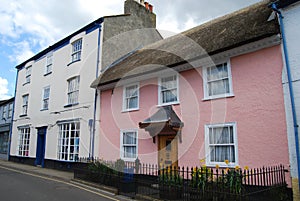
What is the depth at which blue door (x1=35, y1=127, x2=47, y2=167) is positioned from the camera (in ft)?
65.7

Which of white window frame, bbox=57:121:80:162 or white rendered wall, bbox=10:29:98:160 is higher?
white rendered wall, bbox=10:29:98:160

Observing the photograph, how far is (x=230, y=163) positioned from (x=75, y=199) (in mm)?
5595

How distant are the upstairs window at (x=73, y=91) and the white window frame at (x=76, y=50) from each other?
150 cm

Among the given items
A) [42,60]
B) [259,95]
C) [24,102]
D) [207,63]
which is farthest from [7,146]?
[259,95]

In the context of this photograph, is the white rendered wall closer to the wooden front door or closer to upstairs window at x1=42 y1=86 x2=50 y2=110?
upstairs window at x1=42 y1=86 x2=50 y2=110

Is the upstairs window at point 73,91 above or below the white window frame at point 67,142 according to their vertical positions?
above

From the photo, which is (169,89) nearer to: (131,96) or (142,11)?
(131,96)

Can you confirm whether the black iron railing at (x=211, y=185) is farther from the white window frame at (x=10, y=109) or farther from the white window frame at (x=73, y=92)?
the white window frame at (x=10, y=109)

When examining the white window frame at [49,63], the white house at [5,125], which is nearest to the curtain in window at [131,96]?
the white window frame at [49,63]

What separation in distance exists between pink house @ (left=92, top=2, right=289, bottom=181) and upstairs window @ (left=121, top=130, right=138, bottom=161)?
0.05m

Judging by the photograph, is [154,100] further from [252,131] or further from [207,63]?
[252,131]

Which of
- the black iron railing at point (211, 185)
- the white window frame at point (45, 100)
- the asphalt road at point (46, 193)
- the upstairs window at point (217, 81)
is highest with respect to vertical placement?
the white window frame at point (45, 100)

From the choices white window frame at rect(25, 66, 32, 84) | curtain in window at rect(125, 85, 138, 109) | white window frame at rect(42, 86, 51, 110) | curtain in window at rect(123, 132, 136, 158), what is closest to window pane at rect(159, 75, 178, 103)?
curtain in window at rect(125, 85, 138, 109)

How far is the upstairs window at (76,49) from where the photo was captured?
18297mm
